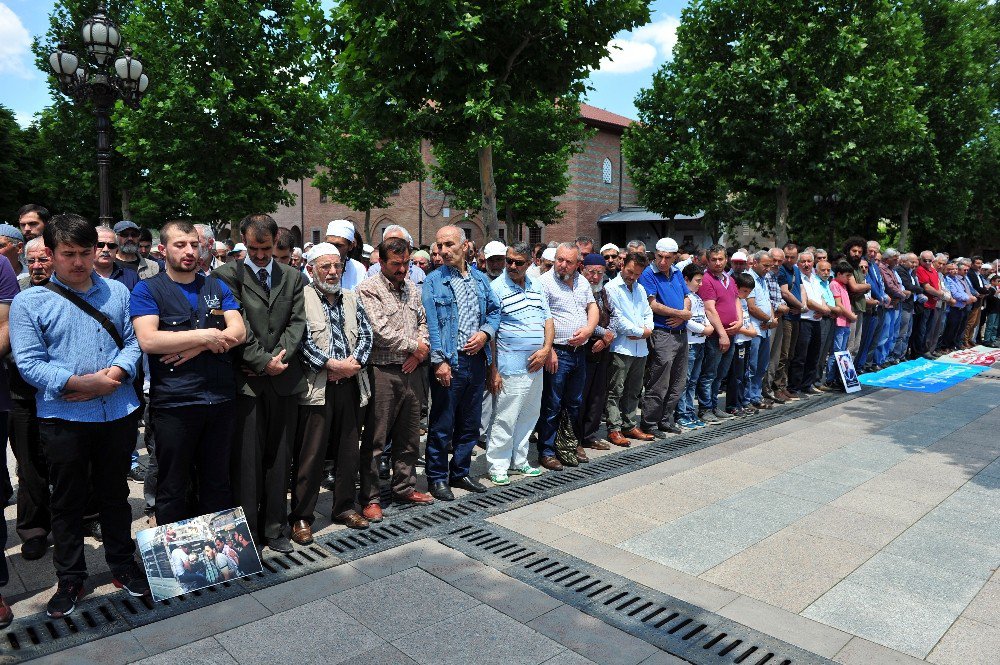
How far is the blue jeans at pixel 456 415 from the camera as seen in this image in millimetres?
5621

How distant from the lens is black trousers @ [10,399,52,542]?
14.4 ft

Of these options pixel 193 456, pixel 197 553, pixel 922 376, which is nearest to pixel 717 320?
pixel 193 456

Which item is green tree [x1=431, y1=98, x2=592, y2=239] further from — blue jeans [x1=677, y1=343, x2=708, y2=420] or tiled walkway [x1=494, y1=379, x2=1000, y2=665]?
tiled walkway [x1=494, y1=379, x2=1000, y2=665]

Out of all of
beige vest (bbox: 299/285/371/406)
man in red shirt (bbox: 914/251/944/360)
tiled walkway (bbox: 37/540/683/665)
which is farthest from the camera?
man in red shirt (bbox: 914/251/944/360)

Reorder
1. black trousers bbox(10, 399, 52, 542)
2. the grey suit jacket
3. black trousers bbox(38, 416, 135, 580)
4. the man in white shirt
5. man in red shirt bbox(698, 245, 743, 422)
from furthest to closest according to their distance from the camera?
the man in white shirt < man in red shirt bbox(698, 245, 743, 422) < black trousers bbox(10, 399, 52, 542) < the grey suit jacket < black trousers bbox(38, 416, 135, 580)

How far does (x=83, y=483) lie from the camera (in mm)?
3789

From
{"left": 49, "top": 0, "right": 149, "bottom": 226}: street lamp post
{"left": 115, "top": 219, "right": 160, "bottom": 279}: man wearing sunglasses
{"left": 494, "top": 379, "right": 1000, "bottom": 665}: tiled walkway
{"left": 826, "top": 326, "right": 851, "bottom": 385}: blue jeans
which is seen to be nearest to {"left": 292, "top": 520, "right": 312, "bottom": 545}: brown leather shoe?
{"left": 494, "top": 379, "right": 1000, "bottom": 665}: tiled walkway

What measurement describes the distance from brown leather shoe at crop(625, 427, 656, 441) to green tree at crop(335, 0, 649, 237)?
483cm

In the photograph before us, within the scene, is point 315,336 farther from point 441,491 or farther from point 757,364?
point 757,364

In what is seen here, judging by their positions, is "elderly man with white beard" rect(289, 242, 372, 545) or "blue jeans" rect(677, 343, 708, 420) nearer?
"elderly man with white beard" rect(289, 242, 372, 545)

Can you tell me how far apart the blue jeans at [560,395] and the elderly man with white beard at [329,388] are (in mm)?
2072

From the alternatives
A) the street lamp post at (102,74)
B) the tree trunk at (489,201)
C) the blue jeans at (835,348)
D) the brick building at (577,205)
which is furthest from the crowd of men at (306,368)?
the brick building at (577,205)

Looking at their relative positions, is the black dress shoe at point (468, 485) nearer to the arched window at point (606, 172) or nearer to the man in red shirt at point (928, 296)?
the man in red shirt at point (928, 296)

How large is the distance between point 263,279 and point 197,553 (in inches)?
66.6
